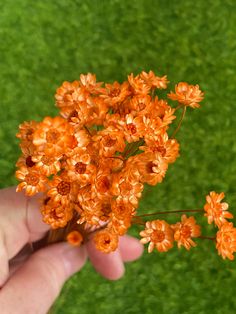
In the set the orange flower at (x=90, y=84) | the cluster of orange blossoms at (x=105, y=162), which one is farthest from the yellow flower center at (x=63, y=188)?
the orange flower at (x=90, y=84)

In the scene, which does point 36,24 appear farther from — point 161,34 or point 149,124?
point 149,124

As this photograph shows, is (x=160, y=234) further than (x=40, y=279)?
No

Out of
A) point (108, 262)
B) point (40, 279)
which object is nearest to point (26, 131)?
point (40, 279)

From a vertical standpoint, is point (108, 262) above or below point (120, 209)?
below

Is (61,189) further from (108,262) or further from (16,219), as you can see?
(108,262)

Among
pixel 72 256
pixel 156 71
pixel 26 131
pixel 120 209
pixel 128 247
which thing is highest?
pixel 26 131

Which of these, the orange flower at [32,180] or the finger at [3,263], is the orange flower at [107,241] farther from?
the finger at [3,263]

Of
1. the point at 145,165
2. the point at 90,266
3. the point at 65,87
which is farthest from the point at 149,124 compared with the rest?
the point at 90,266
